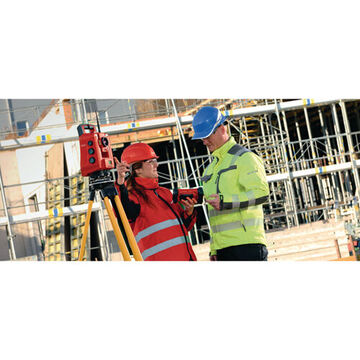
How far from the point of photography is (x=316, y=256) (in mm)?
7488

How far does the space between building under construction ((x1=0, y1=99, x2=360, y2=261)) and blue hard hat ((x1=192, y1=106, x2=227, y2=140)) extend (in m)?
4.85

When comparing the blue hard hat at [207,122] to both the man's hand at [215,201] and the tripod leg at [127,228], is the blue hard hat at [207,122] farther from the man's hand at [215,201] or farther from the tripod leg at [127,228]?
the tripod leg at [127,228]

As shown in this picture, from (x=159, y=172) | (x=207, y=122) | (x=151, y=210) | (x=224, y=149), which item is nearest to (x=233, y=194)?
(x=224, y=149)

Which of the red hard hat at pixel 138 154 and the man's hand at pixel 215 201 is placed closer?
the man's hand at pixel 215 201

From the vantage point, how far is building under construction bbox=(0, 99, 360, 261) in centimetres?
809

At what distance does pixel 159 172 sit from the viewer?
9.21 meters

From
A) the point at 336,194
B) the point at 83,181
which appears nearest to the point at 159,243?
the point at 83,181

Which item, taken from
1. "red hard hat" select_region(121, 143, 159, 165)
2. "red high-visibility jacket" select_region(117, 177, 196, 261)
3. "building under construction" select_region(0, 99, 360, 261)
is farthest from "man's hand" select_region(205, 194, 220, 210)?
"building under construction" select_region(0, 99, 360, 261)

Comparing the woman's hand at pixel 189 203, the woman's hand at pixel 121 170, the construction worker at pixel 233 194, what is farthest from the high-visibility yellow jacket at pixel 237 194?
the woman's hand at pixel 121 170

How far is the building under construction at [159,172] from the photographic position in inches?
318

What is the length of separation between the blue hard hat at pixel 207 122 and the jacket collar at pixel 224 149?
0.08 metres

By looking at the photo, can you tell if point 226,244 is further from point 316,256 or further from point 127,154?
point 316,256

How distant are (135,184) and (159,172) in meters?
6.49

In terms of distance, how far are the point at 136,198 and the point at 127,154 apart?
0.72 ft
